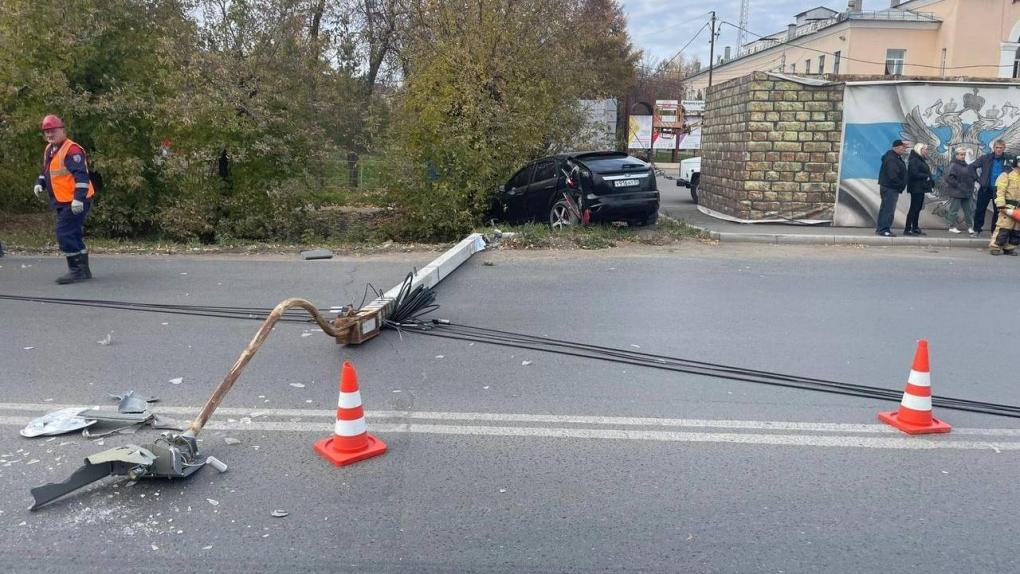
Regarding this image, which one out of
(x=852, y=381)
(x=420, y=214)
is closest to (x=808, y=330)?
(x=852, y=381)

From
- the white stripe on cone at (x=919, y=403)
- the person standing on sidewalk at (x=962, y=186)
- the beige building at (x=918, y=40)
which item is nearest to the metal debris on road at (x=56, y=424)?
the white stripe on cone at (x=919, y=403)

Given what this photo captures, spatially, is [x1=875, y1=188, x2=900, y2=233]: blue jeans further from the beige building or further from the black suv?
the beige building

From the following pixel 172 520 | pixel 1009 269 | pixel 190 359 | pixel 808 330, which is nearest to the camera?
pixel 172 520

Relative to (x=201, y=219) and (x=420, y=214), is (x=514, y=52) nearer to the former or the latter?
(x=420, y=214)

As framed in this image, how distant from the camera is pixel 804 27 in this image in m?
55.4

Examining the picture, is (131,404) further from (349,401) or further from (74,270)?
(74,270)

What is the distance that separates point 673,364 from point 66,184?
295 inches

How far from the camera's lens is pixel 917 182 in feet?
44.6

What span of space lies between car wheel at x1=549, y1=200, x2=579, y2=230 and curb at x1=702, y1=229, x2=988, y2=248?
8.19ft

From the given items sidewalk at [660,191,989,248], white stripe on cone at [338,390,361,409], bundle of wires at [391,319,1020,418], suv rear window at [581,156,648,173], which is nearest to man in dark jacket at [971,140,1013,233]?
sidewalk at [660,191,989,248]

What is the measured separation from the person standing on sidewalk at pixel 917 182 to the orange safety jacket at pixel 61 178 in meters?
13.2

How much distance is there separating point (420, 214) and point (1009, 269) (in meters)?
9.50

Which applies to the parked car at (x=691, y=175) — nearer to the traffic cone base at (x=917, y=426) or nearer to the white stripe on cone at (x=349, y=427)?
the traffic cone base at (x=917, y=426)

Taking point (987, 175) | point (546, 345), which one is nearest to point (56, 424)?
point (546, 345)
